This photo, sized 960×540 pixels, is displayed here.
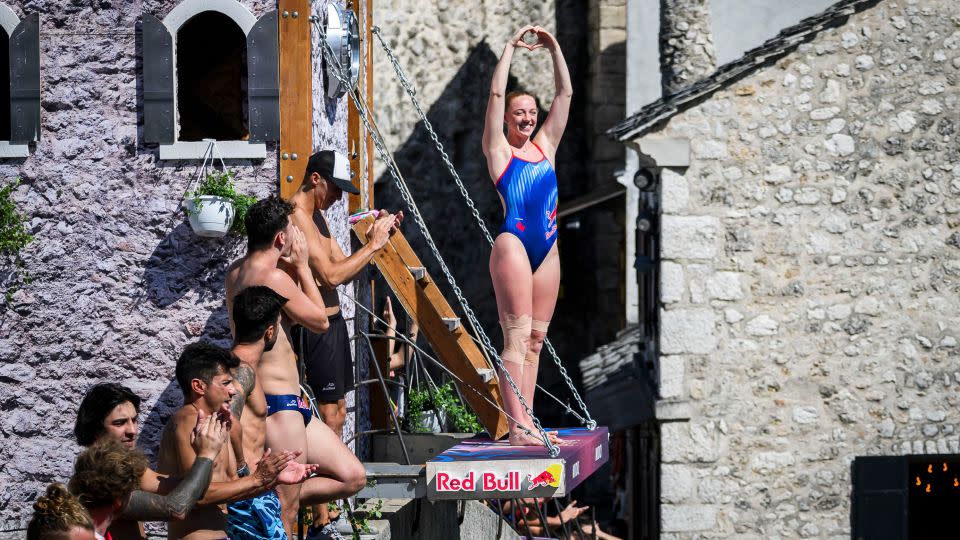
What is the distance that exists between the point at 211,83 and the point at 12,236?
4.36 metres

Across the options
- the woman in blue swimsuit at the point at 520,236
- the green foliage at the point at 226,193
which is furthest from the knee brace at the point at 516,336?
the green foliage at the point at 226,193

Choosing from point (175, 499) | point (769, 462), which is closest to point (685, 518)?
point (769, 462)

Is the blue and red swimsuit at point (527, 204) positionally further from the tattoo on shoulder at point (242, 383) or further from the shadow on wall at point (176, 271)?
the tattoo on shoulder at point (242, 383)

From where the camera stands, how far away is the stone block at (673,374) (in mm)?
13062

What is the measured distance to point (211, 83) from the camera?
12.7 m

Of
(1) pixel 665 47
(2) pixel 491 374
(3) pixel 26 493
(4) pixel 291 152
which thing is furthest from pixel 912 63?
(3) pixel 26 493

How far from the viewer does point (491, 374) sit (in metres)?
9.33

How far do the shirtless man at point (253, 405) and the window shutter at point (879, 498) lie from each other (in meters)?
7.87

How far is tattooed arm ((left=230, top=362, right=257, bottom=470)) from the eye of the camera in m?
6.22

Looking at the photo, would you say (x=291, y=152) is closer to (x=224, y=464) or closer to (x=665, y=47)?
(x=224, y=464)

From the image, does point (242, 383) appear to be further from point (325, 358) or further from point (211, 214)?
point (211, 214)

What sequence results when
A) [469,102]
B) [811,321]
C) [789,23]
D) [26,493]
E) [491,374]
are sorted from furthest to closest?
[469,102] < [789,23] < [811,321] < [491,374] < [26,493]

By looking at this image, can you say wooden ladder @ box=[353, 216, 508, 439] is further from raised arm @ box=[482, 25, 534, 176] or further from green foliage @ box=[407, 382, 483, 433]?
green foliage @ box=[407, 382, 483, 433]

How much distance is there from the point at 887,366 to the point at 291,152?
272 inches
